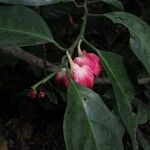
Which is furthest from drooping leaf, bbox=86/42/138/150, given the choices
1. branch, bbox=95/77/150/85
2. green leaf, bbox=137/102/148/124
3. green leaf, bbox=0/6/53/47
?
green leaf, bbox=137/102/148/124

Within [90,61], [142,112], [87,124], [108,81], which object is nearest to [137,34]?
[90,61]

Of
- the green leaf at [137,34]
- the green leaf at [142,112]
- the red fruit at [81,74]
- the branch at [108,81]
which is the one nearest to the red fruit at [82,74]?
the red fruit at [81,74]

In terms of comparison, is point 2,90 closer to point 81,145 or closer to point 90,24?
point 90,24

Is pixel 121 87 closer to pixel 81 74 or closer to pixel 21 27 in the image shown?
pixel 81 74

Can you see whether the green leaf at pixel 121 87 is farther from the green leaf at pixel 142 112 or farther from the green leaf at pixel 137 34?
the green leaf at pixel 142 112

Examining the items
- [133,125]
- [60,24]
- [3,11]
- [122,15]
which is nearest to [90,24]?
[60,24]

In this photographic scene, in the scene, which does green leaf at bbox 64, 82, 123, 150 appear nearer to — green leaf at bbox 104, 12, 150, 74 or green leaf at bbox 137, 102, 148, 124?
green leaf at bbox 104, 12, 150, 74
